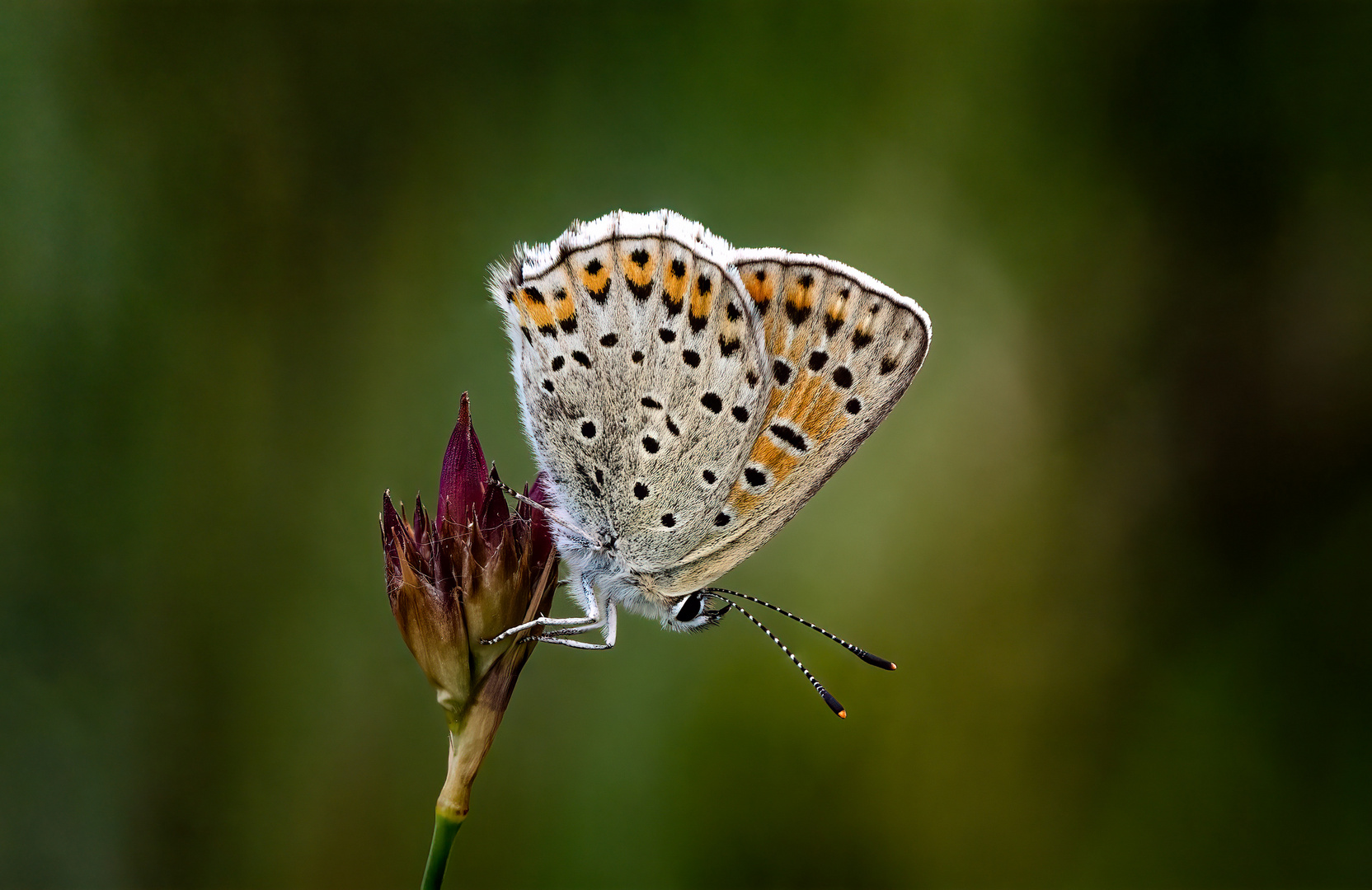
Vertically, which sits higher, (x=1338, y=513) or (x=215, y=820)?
(x=1338, y=513)

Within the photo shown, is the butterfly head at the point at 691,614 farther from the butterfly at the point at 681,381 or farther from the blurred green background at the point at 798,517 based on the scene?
the blurred green background at the point at 798,517

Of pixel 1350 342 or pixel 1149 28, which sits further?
pixel 1149 28

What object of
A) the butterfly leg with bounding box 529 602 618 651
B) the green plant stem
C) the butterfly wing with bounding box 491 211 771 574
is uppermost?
the butterfly wing with bounding box 491 211 771 574

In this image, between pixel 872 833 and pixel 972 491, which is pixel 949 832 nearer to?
pixel 872 833

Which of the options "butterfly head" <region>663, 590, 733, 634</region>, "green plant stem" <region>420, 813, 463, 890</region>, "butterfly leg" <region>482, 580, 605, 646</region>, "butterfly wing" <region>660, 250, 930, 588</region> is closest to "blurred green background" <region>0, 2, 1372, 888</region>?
"butterfly head" <region>663, 590, 733, 634</region>

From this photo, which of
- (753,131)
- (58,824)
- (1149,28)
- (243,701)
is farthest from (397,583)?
(1149,28)

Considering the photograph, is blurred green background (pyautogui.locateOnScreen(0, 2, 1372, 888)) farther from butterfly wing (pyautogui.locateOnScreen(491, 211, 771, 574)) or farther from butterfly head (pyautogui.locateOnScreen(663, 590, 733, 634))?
butterfly wing (pyautogui.locateOnScreen(491, 211, 771, 574))
